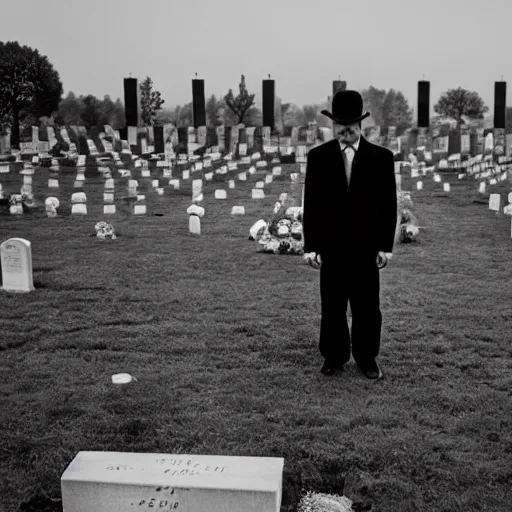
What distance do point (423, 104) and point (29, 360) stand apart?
19.1m

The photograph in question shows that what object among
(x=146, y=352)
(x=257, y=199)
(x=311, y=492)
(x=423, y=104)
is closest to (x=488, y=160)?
(x=423, y=104)

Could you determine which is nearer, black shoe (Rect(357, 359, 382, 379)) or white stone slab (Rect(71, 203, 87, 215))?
black shoe (Rect(357, 359, 382, 379))

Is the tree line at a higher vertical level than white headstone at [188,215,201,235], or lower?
higher

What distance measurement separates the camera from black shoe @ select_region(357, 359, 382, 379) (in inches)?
211

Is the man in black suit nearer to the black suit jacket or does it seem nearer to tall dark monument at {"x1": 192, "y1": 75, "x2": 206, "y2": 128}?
the black suit jacket

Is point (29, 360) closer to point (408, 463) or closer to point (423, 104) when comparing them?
point (408, 463)

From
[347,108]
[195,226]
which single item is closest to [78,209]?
[195,226]

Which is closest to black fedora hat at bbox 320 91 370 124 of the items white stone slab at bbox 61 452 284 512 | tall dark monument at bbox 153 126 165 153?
white stone slab at bbox 61 452 284 512

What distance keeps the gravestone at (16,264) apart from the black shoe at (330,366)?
4.69 metres

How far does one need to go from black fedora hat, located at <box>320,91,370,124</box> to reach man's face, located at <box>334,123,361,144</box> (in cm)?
4

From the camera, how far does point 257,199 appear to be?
66.7 feet

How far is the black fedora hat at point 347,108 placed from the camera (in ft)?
16.0

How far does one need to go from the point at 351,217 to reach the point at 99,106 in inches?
1753

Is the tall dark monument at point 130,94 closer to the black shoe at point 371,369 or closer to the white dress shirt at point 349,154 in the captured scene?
the white dress shirt at point 349,154
